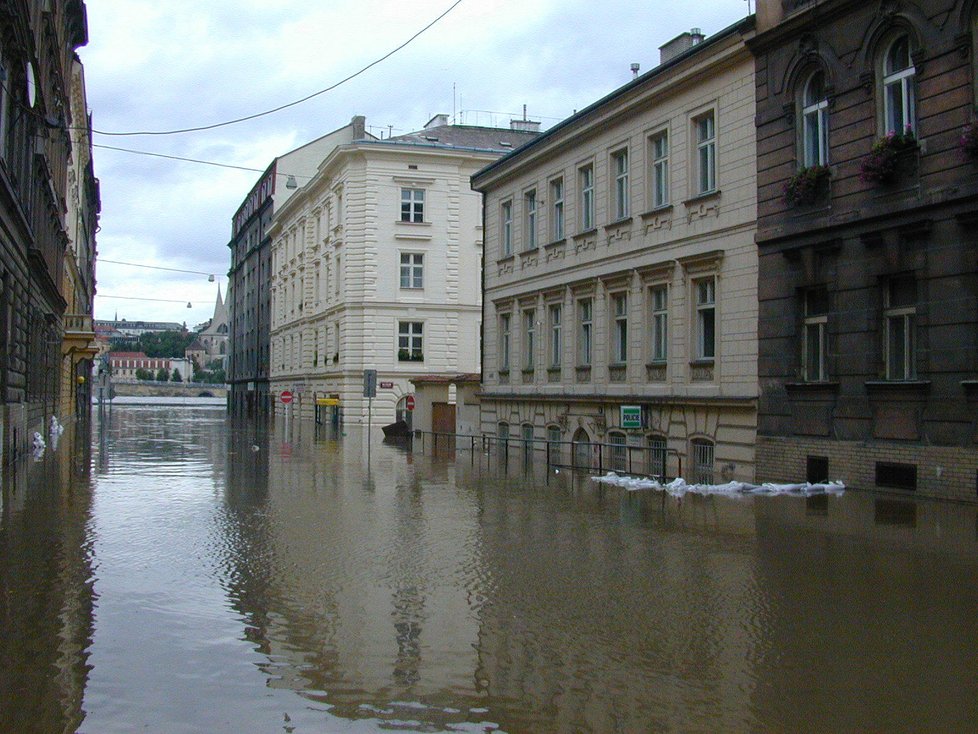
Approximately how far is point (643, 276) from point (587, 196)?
13.8ft

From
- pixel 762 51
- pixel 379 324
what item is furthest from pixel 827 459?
pixel 379 324

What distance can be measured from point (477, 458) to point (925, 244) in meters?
14.5

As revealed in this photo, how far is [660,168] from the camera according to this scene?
945 inches

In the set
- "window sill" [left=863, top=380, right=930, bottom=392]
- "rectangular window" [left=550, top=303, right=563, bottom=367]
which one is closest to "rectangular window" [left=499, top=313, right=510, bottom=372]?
"rectangular window" [left=550, top=303, right=563, bottom=367]

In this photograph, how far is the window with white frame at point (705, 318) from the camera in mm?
21750

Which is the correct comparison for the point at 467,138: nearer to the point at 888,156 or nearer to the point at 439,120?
the point at 439,120

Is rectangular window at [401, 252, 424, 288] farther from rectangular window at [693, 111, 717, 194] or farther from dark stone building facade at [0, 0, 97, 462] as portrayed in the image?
rectangular window at [693, 111, 717, 194]

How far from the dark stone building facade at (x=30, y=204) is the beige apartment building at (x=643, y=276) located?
12.4 m

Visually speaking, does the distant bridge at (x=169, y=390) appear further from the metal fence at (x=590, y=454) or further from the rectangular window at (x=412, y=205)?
the metal fence at (x=590, y=454)

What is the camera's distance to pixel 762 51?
20000 mm

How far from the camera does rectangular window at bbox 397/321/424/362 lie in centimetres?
5488

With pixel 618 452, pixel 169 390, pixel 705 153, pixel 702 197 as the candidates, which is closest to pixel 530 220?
pixel 618 452

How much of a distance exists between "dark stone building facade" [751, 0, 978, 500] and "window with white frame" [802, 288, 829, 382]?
27mm

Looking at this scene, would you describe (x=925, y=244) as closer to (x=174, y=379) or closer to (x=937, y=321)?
(x=937, y=321)
